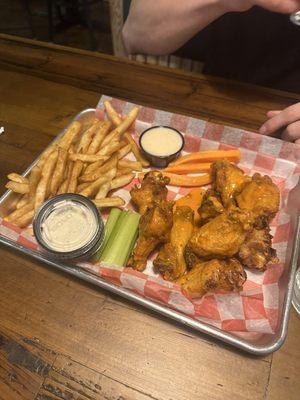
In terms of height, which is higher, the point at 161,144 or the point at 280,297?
the point at 161,144

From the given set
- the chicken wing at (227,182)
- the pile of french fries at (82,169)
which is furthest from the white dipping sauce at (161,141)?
the chicken wing at (227,182)

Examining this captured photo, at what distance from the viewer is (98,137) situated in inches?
98.8

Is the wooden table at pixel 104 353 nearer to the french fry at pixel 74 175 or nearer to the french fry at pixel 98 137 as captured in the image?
the french fry at pixel 74 175

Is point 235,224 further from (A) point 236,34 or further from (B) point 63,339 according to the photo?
(A) point 236,34

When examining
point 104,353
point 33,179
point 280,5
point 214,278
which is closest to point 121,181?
→ point 33,179

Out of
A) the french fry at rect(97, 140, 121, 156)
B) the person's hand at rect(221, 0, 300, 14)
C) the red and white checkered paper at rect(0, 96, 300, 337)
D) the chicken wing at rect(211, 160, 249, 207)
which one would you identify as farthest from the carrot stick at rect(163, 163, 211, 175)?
the person's hand at rect(221, 0, 300, 14)

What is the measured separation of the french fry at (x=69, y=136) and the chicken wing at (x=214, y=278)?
4.35ft

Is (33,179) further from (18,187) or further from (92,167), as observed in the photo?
(92,167)

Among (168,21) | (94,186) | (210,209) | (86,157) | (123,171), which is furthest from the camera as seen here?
(168,21)

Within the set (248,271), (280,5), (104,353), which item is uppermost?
(280,5)

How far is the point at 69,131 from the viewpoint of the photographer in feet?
8.38

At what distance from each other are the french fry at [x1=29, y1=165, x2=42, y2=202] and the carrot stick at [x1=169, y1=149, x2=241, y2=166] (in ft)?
3.13

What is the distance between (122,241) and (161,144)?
88cm

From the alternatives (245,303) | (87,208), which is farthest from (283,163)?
(87,208)
